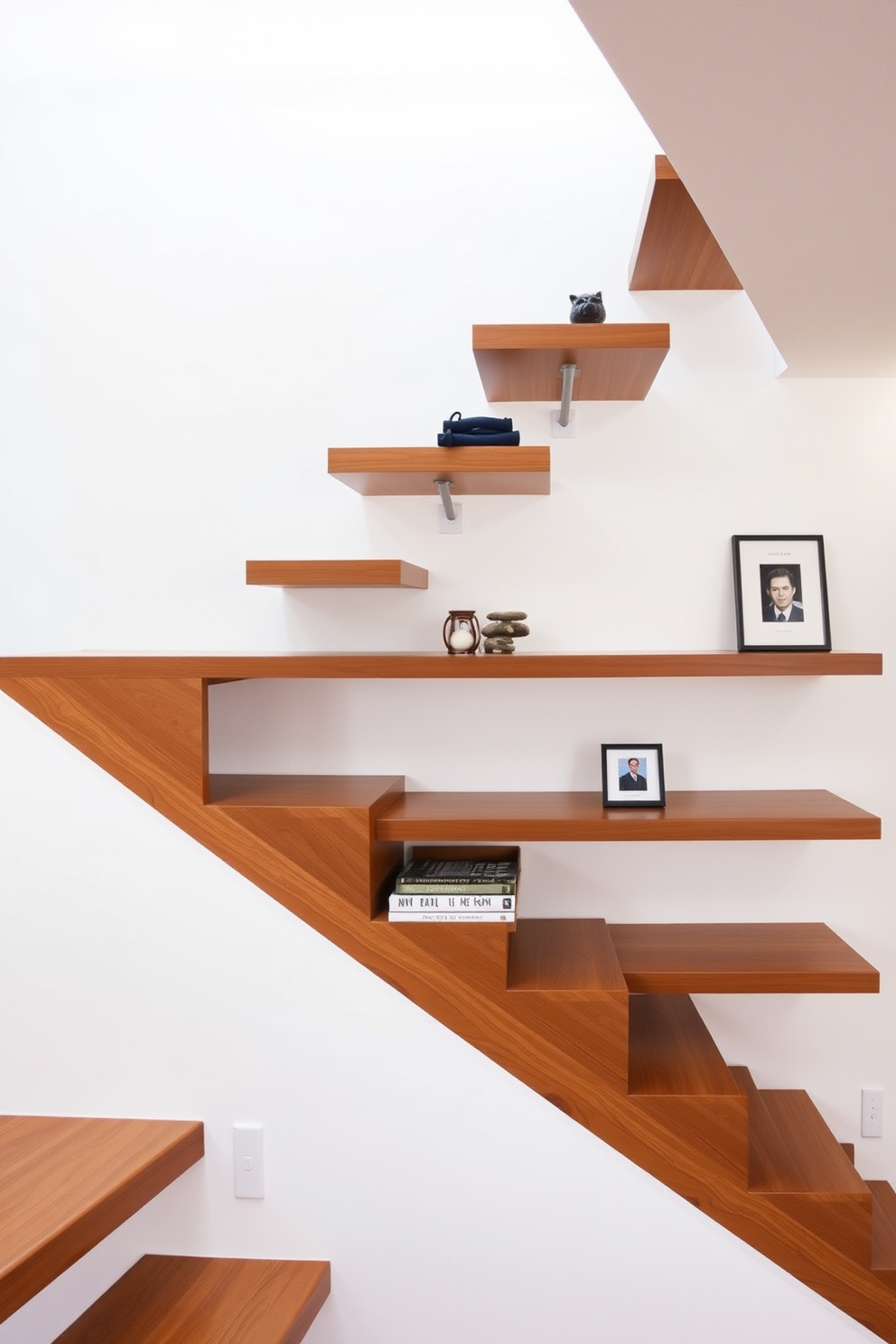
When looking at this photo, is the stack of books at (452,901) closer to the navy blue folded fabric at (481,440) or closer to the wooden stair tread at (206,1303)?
the wooden stair tread at (206,1303)

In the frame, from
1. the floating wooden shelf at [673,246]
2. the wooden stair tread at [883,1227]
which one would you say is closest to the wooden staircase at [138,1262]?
the wooden stair tread at [883,1227]

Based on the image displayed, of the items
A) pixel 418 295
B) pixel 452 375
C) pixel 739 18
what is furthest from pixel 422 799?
pixel 739 18

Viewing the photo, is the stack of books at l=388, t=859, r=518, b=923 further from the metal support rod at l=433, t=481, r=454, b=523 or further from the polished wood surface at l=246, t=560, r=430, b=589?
the metal support rod at l=433, t=481, r=454, b=523

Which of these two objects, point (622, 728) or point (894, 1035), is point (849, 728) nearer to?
point (622, 728)

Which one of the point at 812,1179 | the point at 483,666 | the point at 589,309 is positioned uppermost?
the point at 589,309

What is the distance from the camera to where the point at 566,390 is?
2119 mm

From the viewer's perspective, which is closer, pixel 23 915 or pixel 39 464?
pixel 23 915

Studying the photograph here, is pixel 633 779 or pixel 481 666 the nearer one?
pixel 481 666

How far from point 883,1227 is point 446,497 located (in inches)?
72.7

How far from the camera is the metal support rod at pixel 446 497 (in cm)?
213

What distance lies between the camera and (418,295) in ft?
7.67

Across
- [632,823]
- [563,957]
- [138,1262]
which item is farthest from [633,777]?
[138,1262]

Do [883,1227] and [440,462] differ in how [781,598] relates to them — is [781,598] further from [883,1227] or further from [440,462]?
[883,1227]

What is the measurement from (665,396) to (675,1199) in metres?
1.74
